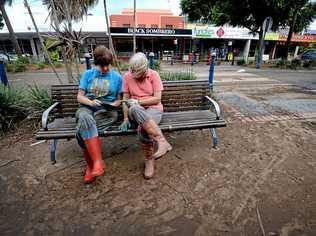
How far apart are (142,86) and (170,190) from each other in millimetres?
1223

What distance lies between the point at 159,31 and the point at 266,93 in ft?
60.9

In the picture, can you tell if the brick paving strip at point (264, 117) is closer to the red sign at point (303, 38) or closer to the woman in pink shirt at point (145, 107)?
the woman in pink shirt at point (145, 107)

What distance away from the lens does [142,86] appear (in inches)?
102

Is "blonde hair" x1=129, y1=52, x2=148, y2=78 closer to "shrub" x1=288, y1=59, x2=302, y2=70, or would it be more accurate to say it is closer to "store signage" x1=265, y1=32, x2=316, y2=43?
"shrub" x1=288, y1=59, x2=302, y2=70

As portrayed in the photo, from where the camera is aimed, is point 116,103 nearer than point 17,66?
Yes

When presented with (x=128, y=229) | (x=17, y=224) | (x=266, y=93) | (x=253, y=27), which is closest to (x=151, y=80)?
(x=128, y=229)

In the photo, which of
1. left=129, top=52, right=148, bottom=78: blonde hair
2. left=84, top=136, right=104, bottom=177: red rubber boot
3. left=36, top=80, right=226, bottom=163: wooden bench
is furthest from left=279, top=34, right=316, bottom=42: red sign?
left=84, top=136, right=104, bottom=177: red rubber boot

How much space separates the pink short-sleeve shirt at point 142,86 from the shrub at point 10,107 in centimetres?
226

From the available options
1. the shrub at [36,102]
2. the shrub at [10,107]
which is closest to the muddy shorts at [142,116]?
the shrub at [36,102]

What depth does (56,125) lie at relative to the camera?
2.65 metres

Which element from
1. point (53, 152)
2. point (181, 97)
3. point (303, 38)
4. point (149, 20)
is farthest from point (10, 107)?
point (303, 38)

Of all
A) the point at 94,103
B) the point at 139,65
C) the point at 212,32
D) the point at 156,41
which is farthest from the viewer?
the point at 156,41

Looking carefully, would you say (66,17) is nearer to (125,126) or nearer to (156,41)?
(125,126)

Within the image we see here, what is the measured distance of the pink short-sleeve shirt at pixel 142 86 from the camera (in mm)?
2576
